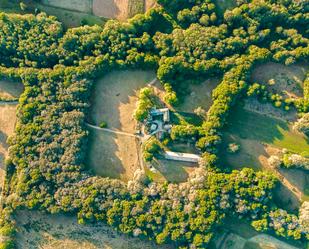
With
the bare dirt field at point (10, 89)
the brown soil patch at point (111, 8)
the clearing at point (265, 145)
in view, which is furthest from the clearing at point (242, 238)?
the bare dirt field at point (10, 89)

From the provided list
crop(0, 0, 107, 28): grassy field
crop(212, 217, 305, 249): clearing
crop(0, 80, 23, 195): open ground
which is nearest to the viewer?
crop(212, 217, 305, 249): clearing

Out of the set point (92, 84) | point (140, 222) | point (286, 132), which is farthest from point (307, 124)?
point (92, 84)

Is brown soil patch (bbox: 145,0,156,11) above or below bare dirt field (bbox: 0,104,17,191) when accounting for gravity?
above

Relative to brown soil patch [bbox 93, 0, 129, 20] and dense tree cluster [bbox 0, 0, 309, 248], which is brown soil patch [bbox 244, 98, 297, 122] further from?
brown soil patch [bbox 93, 0, 129, 20]

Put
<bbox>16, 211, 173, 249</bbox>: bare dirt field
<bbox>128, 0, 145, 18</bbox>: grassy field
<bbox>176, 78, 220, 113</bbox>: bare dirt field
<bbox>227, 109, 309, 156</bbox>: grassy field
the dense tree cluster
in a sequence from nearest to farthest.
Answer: the dense tree cluster < <bbox>227, 109, 309, 156</bbox>: grassy field < <bbox>16, 211, 173, 249</bbox>: bare dirt field < <bbox>176, 78, 220, 113</bbox>: bare dirt field < <bbox>128, 0, 145, 18</bbox>: grassy field

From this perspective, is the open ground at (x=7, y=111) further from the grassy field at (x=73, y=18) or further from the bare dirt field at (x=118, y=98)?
the grassy field at (x=73, y=18)

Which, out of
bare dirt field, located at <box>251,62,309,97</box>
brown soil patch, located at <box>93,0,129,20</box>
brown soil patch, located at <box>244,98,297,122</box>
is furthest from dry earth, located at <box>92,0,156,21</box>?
brown soil patch, located at <box>244,98,297,122</box>

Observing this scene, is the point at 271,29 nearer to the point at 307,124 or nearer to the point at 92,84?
the point at 307,124

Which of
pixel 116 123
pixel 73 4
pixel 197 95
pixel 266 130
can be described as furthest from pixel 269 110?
pixel 73 4
